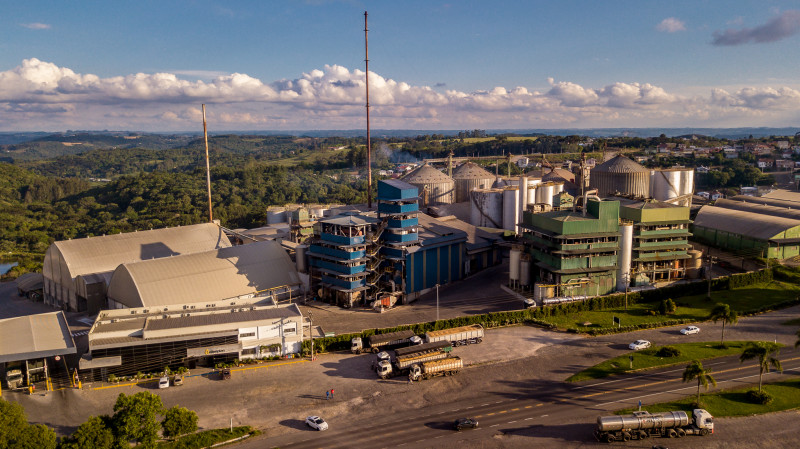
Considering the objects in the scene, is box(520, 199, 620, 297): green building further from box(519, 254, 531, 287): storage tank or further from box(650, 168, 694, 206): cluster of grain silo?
box(650, 168, 694, 206): cluster of grain silo

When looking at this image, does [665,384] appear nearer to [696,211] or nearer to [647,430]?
[647,430]

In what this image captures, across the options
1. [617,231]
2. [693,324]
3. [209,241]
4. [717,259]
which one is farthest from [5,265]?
[717,259]

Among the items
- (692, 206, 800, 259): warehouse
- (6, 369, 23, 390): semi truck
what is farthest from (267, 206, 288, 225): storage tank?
(692, 206, 800, 259): warehouse

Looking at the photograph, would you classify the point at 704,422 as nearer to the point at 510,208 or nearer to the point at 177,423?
the point at 177,423

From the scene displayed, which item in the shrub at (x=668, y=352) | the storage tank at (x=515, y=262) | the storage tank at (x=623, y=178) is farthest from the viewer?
the storage tank at (x=623, y=178)

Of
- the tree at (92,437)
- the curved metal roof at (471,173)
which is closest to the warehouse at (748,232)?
the curved metal roof at (471,173)

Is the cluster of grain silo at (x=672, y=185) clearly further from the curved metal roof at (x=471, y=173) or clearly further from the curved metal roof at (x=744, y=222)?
the curved metal roof at (x=471, y=173)
